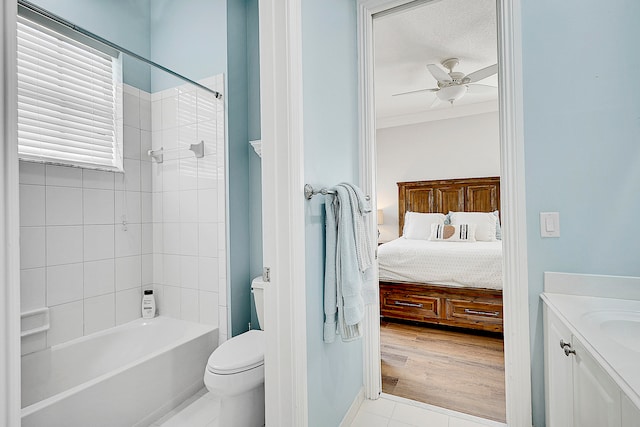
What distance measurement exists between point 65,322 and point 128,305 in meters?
0.40

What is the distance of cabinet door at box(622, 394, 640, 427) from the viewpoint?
2.15 feet

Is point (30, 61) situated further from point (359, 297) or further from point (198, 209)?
point (359, 297)

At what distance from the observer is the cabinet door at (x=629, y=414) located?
2.15 feet

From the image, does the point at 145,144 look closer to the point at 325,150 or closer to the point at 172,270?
the point at 172,270

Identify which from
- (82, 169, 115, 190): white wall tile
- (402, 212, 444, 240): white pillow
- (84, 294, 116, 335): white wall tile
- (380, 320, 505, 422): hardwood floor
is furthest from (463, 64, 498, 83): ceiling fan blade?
(84, 294, 116, 335): white wall tile

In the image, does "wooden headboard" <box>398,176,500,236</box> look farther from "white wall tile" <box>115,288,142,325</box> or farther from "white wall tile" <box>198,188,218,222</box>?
→ "white wall tile" <box>115,288,142,325</box>

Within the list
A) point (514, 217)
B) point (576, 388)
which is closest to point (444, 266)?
point (514, 217)

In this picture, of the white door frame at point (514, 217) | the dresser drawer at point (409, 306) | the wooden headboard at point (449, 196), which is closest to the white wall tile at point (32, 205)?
the white door frame at point (514, 217)

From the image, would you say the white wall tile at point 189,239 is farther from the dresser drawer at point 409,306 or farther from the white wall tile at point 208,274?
the dresser drawer at point 409,306

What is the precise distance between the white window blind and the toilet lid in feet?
4.88

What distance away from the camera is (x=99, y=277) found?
2156 mm

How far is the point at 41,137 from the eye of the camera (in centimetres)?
189

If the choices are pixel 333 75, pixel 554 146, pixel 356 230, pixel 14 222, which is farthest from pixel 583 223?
pixel 14 222

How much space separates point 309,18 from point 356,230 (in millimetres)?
959
